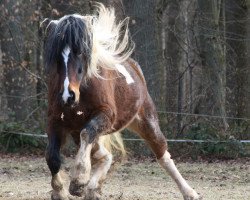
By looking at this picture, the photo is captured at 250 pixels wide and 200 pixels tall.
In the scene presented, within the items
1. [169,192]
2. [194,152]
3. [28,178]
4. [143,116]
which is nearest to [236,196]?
[169,192]

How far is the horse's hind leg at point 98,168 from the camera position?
22.5 feet

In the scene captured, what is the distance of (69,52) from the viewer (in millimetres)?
6422

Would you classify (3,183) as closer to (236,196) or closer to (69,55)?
(236,196)

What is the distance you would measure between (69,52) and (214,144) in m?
7.91

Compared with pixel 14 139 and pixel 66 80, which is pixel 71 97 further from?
pixel 14 139

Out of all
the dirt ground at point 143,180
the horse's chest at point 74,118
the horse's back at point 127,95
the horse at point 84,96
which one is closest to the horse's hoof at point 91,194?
the horse at point 84,96

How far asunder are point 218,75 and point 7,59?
5.24 metres

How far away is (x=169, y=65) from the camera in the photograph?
20422mm

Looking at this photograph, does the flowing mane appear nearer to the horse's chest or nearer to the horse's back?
the horse's back

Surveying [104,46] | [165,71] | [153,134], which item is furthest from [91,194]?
[165,71]

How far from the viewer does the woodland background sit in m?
14.4

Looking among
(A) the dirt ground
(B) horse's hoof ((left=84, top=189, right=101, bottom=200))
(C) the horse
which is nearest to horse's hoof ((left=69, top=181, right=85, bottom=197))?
(C) the horse

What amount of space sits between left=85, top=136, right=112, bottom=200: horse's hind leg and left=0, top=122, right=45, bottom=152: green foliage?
7.33m

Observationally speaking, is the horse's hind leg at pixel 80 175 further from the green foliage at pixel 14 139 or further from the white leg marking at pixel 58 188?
the green foliage at pixel 14 139
